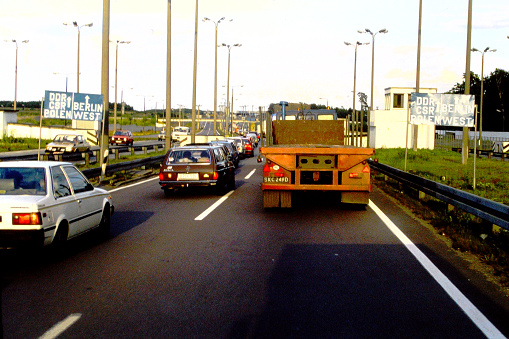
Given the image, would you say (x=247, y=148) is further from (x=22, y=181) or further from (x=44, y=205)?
(x=44, y=205)

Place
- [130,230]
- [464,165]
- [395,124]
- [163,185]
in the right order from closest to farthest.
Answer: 1. [130,230]
2. [163,185]
3. [464,165]
4. [395,124]

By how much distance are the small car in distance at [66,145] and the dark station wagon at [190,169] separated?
22195 millimetres

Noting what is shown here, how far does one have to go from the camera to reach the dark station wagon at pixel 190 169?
1692 centimetres

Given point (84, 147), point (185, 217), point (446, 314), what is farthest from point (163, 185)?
point (84, 147)

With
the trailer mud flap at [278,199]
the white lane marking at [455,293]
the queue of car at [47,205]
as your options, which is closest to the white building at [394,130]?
the trailer mud flap at [278,199]

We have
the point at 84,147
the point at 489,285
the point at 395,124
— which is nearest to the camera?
the point at 489,285

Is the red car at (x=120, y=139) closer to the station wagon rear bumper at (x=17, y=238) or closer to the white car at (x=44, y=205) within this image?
the white car at (x=44, y=205)

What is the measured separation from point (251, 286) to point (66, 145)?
34.8 meters

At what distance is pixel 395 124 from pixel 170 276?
50.9m

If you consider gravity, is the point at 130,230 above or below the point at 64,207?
below

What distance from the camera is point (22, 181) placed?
320 inches

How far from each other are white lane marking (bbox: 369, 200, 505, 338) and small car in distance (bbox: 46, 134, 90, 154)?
31596mm

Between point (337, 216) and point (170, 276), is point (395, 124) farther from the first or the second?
point (170, 276)

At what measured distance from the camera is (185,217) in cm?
1273
